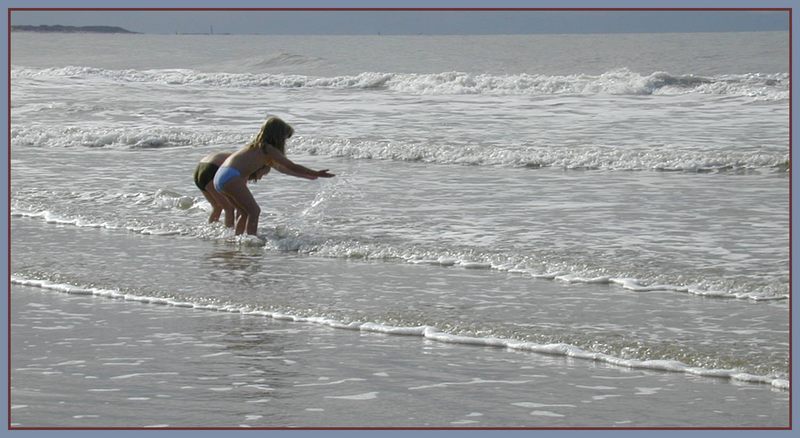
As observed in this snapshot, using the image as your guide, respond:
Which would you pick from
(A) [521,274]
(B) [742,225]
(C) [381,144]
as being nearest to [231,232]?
(A) [521,274]

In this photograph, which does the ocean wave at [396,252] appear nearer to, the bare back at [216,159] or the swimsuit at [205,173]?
the swimsuit at [205,173]

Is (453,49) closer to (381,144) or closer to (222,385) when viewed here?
(381,144)

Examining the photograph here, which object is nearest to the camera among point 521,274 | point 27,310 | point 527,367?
point 527,367

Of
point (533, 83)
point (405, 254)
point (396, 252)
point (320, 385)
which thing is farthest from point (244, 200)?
point (533, 83)

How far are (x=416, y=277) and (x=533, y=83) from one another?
2466cm

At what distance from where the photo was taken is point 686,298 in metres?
8.45

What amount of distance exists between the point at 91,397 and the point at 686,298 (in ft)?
14.3

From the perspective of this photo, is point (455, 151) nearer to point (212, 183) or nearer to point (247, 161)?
point (212, 183)

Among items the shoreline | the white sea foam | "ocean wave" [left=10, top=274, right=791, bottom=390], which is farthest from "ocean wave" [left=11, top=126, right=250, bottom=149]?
the shoreline

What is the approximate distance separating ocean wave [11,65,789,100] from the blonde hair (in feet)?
59.9

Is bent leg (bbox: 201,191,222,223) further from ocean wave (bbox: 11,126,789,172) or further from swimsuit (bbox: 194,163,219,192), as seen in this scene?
ocean wave (bbox: 11,126,789,172)

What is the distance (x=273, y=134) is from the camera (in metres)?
11.6

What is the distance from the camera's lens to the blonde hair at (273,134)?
11.5 metres

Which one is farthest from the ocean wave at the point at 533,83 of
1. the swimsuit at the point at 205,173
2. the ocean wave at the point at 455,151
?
the swimsuit at the point at 205,173
